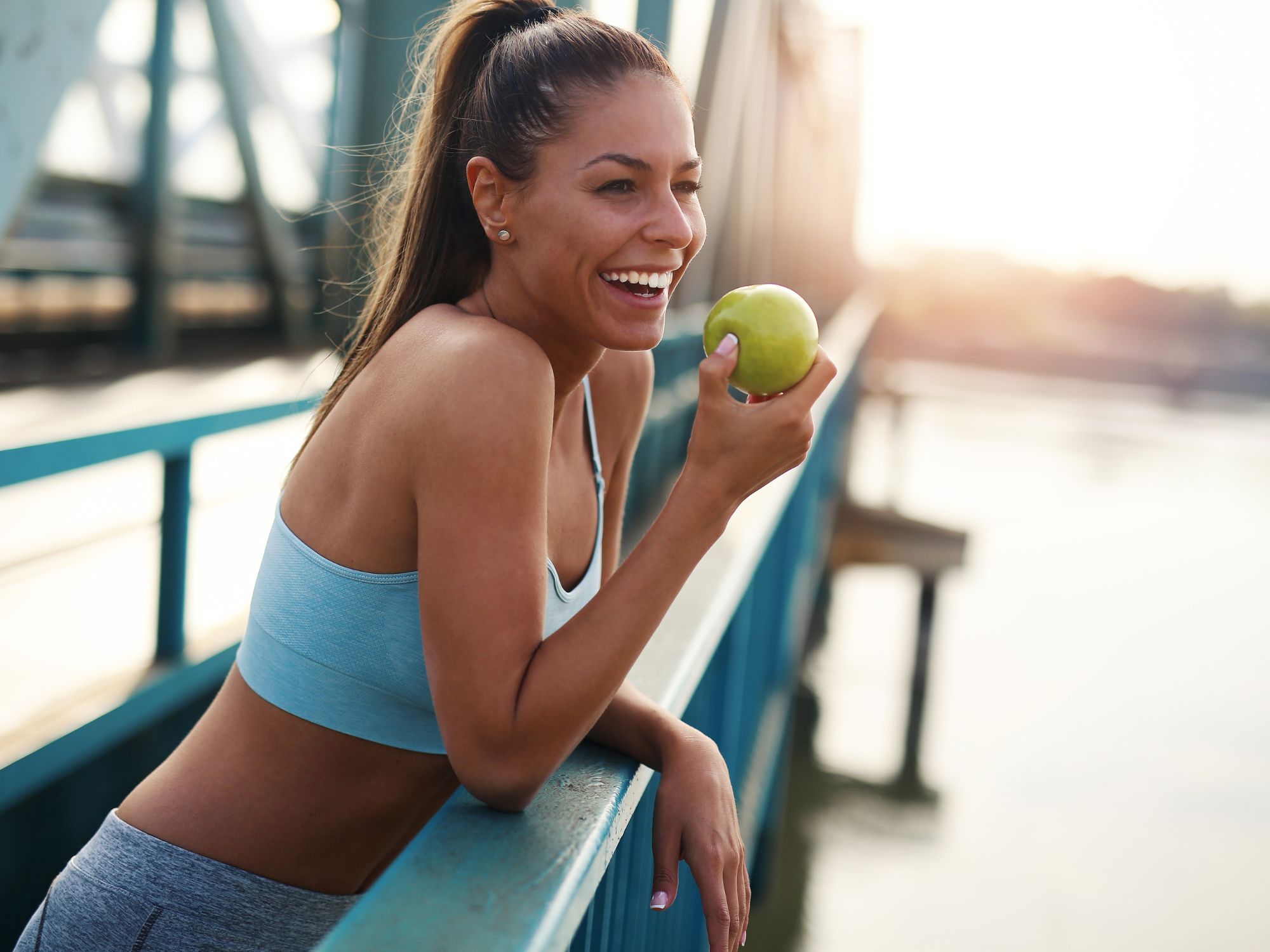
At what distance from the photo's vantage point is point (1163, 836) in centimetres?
749

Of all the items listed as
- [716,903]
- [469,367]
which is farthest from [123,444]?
[716,903]

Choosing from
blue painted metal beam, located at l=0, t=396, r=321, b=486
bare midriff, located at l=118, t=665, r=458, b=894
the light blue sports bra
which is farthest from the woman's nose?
blue painted metal beam, located at l=0, t=396, r=321, b=486

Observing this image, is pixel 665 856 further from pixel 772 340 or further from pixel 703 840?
pixel 772 340

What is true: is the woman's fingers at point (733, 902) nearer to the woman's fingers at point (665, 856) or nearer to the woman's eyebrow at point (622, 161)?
the woman's fingers at point (665, 856)

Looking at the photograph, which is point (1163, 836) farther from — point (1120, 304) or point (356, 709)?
point (1120, 304)

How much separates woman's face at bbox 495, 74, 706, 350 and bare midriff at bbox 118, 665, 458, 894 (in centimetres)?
57

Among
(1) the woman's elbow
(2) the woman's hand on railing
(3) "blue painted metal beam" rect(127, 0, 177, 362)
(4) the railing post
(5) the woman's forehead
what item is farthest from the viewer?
(3) "blue painted metal beam" rect(127, 0, 177, 362)

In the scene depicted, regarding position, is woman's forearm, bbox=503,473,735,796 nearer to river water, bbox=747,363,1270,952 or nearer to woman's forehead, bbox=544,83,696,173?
woman's forehead, bbox=544,83,696,173

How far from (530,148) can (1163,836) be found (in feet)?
24.8

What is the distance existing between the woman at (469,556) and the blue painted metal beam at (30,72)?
846 mm

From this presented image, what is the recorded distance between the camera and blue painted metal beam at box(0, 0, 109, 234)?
6.28ft

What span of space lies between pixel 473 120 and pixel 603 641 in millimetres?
694

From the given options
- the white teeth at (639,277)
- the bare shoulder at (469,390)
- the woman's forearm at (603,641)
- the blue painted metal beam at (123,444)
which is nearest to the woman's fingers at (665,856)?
the woman's forearm at (603,641)

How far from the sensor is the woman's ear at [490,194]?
139 centimetres
